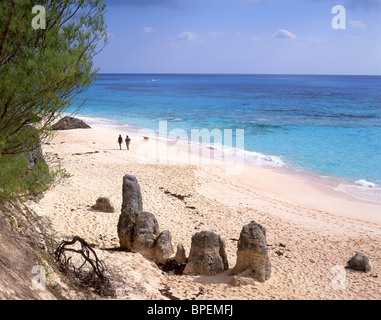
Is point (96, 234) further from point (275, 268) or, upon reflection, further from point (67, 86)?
point (67, 86)

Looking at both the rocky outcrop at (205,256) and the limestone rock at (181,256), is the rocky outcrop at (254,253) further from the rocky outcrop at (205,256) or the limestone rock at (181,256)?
the limestone rock at (181,256)

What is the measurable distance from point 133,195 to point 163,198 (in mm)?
5957

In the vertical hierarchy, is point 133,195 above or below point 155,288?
above

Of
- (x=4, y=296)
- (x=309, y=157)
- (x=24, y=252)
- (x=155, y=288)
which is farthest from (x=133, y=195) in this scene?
(x=309, y=157)

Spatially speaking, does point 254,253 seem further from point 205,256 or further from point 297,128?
point 297,128

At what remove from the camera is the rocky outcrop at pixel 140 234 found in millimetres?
10461

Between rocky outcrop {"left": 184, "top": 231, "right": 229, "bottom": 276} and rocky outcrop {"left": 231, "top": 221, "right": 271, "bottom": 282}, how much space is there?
649mm

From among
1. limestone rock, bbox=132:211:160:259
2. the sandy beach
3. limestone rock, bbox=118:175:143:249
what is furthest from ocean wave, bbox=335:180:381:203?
limestone rock, bbox=118:175:143:249

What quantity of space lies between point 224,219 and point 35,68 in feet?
35.8

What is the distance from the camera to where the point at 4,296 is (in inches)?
195

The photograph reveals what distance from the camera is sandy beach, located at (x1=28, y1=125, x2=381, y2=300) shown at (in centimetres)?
939

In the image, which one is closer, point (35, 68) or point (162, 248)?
point (35, 68)

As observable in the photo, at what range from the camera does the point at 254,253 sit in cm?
965

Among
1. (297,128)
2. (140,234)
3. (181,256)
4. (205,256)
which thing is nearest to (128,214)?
(140,234)
